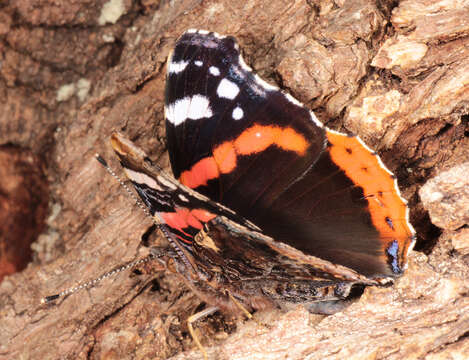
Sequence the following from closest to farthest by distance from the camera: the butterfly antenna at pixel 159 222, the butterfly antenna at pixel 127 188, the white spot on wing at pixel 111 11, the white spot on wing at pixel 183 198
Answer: the white spot on wing at pixel 183 198, the butterfly antenna at pixel 159 222, the butterfly antenna at pixel 127 188, the white spot on wing at pixel 111 11

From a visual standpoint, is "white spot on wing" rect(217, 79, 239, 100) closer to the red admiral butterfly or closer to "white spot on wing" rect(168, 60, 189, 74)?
the red admiral butterfly

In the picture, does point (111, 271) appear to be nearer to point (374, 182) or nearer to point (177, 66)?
point (177, 66)

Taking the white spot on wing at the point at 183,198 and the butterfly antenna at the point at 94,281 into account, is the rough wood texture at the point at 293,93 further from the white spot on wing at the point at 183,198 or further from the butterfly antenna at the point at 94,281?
the white spot on wing at the point at 183,198

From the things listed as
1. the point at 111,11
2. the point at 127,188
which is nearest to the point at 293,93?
the point at 127,188

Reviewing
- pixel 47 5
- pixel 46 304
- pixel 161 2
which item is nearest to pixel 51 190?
pixel 46 304

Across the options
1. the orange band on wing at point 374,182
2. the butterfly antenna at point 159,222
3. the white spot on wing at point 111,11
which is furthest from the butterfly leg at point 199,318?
the white spot on wing at point 111,11

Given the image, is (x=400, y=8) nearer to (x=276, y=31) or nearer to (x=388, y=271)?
(x=276, y=31)
